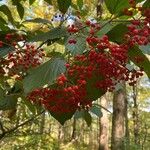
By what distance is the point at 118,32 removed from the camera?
1.38m

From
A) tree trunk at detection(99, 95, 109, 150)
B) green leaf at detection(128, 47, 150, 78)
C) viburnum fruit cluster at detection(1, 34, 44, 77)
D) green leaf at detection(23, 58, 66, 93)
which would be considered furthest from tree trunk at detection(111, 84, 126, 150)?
green leaf at detection(23, 58, 66, 93)

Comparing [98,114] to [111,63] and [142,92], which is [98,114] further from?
[142,92]

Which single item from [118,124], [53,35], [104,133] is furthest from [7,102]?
[104,133]

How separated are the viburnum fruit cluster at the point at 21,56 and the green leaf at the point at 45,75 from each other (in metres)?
0.26

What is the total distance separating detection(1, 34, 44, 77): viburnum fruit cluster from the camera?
1494 millimetres

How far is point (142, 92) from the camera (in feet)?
87.7

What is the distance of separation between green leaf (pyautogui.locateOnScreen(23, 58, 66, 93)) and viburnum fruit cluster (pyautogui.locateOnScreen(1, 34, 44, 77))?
0.87ft

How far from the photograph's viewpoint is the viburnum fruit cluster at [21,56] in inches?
58.8

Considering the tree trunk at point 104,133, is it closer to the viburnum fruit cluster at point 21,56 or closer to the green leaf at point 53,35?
the viburnum fruit cluster at point 21,56

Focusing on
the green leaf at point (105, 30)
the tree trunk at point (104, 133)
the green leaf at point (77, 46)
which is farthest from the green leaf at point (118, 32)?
the tree trunk at point (104, 133)

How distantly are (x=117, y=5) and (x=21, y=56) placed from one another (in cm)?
50

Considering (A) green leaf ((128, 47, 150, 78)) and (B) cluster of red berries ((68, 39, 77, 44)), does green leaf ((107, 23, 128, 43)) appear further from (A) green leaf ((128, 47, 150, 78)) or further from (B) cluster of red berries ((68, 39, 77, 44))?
(B) cluster of red berries ((68, 39, 77, 44))

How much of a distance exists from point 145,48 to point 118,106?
8376 millimetres

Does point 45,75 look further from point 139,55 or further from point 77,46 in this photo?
point 139,55
